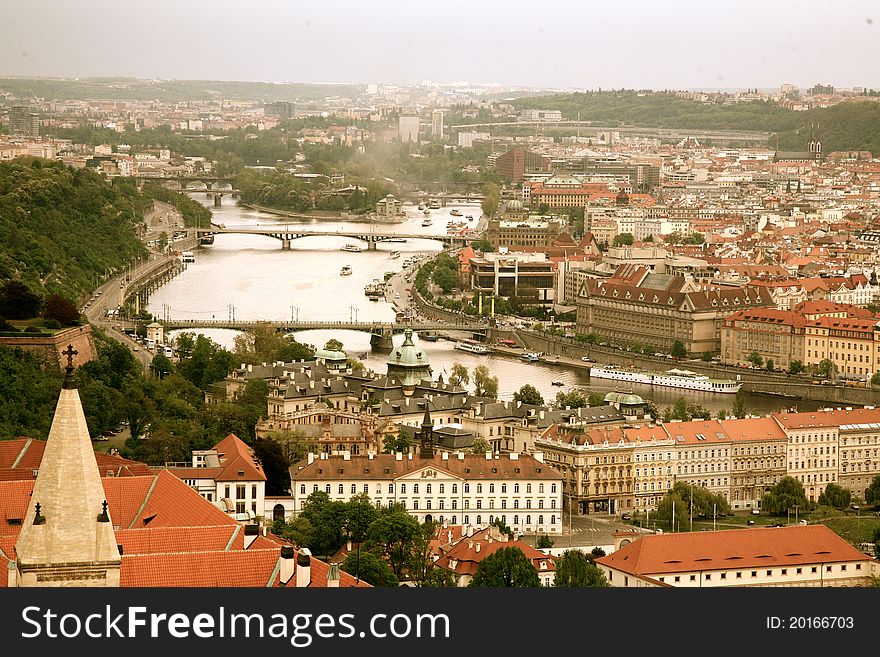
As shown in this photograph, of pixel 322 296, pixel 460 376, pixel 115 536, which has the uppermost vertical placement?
pixel 115 536

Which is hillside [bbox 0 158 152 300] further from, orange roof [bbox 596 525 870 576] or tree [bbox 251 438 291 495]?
orange roof [bbox 596 525 870 576]

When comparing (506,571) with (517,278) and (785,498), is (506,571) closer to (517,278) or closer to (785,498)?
(785,498)

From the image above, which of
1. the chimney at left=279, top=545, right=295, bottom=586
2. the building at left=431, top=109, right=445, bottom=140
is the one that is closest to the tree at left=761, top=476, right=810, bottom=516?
the chimney at left=279, top=545, right=295, bottom=586

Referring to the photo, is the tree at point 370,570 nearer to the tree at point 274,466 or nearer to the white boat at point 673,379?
the tree at point 274,466

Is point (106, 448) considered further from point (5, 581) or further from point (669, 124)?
point (669, 124)

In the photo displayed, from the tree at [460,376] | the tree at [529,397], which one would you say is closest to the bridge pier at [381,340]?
the tree at [460,376]

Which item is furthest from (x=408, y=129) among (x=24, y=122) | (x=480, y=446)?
(x=480, y=446)
